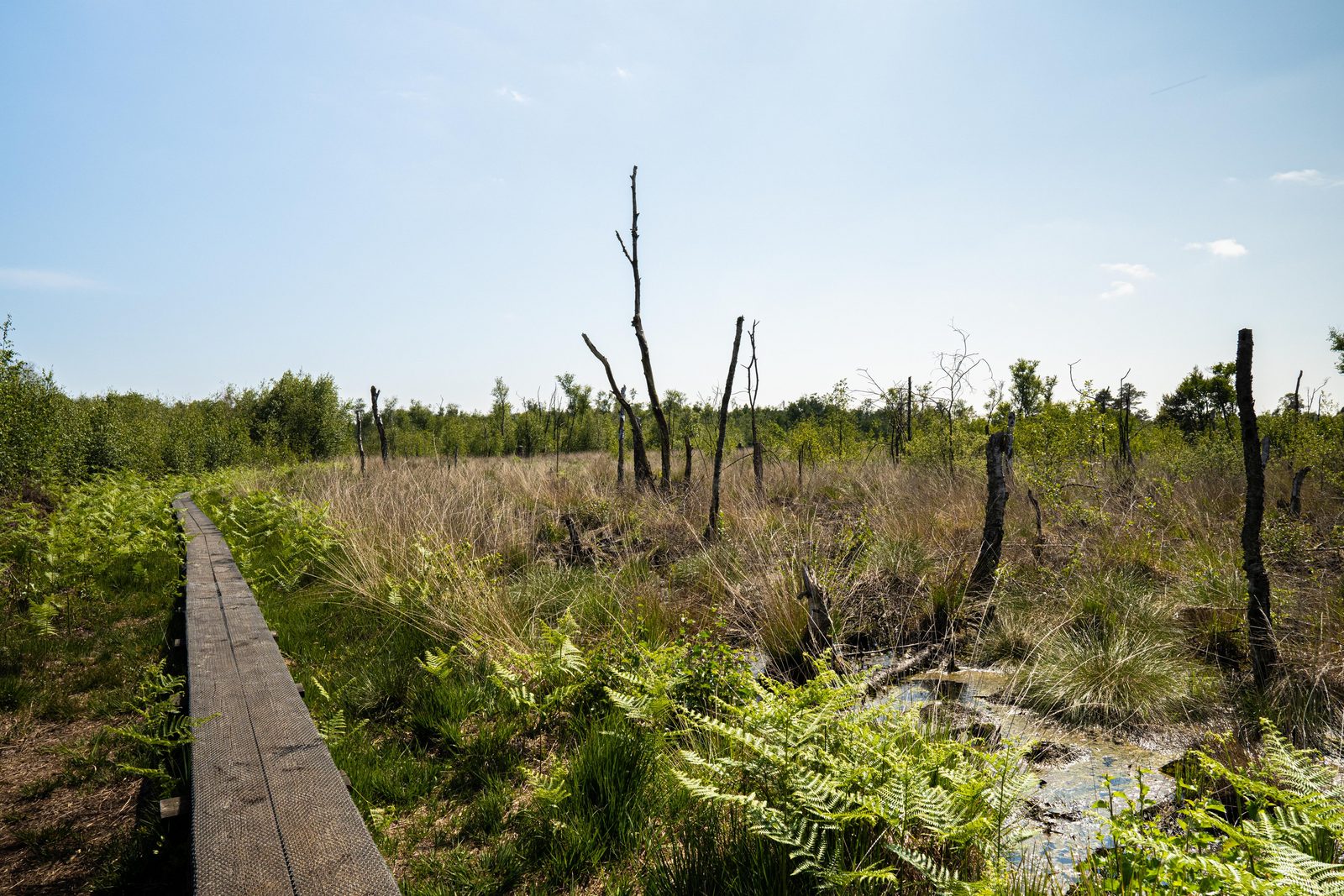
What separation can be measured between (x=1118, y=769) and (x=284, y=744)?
3639mm

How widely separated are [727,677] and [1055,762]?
5.40 feet

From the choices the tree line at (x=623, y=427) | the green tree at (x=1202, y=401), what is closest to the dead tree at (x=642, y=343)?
the tree line at (x=623, y=427)

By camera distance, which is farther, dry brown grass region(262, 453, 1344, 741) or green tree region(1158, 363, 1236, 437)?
green tree region(1158, 363, 1236, 437)

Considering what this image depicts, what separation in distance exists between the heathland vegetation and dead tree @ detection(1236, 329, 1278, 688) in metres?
0.06

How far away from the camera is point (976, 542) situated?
21.0 feet

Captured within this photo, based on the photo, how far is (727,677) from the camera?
3.16 meters

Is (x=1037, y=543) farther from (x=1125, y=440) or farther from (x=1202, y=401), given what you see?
(x=1202, y=401)

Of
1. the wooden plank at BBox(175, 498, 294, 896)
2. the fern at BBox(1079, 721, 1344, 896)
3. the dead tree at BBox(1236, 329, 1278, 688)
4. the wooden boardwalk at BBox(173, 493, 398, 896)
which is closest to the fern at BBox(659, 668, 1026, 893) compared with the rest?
the fern at BBox(1079, 721, 1344, 896)

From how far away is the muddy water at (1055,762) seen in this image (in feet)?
7.93

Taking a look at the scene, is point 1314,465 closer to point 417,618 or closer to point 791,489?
point 791,489

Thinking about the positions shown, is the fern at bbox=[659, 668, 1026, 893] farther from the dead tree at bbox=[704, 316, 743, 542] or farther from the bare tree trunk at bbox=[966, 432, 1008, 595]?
the dead tree at bbox=[704, 316, 743, 542]

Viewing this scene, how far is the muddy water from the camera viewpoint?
2418 mm

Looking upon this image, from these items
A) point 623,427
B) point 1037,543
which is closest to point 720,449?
point 1037,543

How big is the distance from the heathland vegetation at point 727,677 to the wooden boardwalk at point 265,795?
0.92ft
